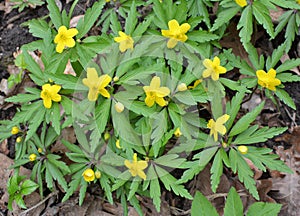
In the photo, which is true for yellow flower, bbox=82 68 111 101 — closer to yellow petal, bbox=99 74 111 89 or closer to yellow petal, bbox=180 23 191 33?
yellow petal, bbox=99 74 111 89

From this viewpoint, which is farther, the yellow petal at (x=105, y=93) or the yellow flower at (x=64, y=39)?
the yellow flower at (x=64, y=39)

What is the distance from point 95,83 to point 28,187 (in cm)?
104

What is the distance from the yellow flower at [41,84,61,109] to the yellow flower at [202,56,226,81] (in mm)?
833

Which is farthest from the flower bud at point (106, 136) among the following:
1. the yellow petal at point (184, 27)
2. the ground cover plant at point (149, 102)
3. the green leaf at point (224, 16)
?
the green leaf at point (224, 16)

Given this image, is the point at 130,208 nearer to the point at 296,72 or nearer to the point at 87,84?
the point at 87,84

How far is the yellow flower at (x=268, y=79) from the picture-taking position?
2398 millimetres

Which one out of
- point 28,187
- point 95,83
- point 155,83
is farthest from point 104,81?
point 28,187

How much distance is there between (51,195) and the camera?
9.36ft

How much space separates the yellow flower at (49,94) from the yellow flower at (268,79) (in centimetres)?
120

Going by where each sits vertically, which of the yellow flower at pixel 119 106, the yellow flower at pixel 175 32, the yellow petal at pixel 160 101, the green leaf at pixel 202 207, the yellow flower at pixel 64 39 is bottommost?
the green leaf at pixel 202 207

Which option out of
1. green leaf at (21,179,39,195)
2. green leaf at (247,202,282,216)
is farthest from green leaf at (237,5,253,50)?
green leaf at (21,179,39,195)

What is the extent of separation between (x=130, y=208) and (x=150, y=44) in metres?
1.18

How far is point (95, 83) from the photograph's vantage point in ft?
6.70

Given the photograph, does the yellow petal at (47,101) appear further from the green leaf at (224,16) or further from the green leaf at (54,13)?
the green leaf at (224,16)
